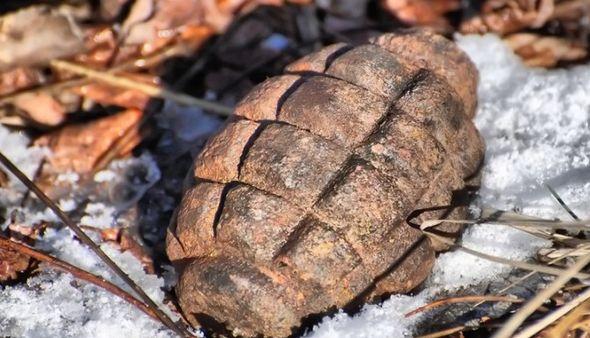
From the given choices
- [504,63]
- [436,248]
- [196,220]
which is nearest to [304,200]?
[196,220]

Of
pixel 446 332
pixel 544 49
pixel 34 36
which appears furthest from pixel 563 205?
pixel 34 36

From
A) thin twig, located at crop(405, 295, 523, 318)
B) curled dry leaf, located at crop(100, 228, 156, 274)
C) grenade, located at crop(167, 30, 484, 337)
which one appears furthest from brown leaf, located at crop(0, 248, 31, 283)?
thin twig, located at crop(405, 295, 523, 318)

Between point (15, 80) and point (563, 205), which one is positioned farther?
point (15, 80)

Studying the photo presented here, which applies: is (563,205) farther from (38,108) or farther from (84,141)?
(38,108)

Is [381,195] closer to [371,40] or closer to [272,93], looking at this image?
[272,93]

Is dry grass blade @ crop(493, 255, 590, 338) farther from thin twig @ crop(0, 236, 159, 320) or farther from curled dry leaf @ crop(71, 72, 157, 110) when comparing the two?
curled dry leaf @ crop(71, 72, 157, 110)

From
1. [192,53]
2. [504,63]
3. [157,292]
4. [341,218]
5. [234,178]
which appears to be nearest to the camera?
[341,218]
